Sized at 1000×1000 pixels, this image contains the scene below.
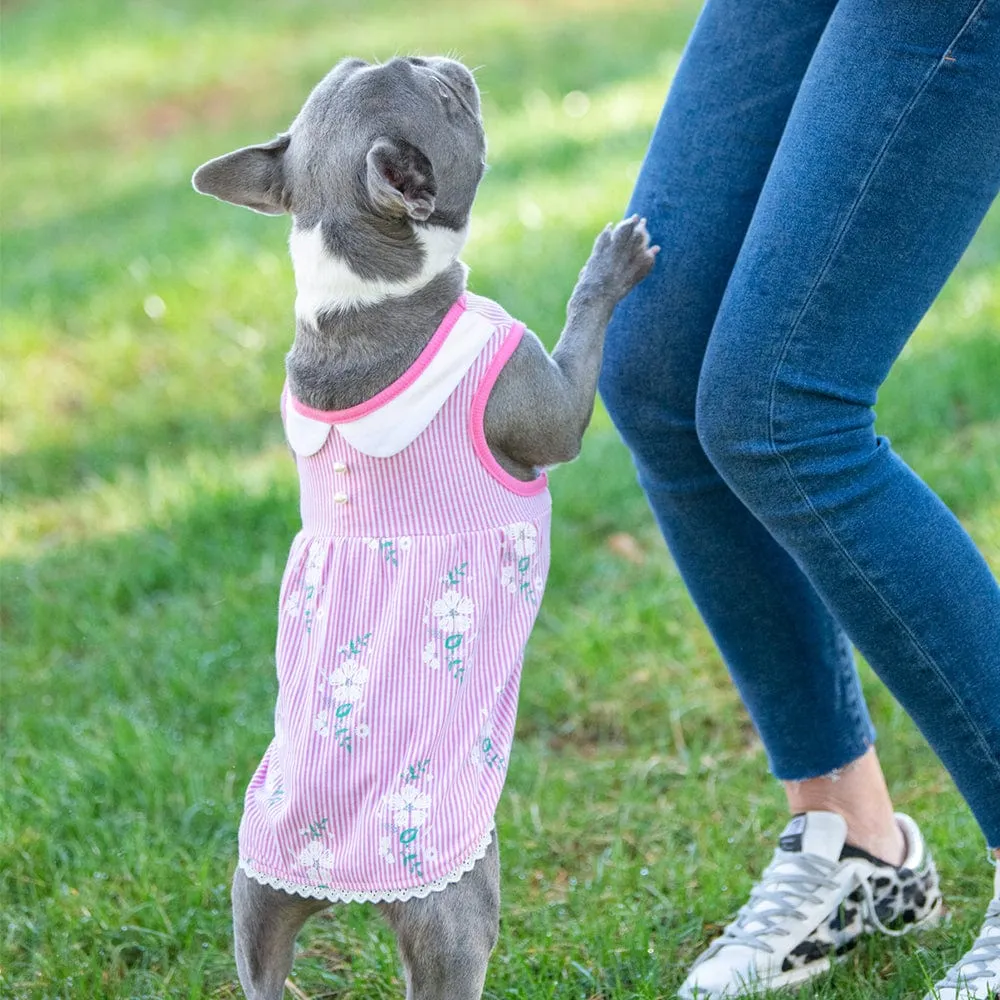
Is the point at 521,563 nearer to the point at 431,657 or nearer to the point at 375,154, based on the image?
the point at 431,657

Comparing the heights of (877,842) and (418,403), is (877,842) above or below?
below

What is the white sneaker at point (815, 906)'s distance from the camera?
2.59 m

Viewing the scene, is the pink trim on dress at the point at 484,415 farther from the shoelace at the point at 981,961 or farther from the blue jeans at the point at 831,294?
the shoelace at the point at 981,961

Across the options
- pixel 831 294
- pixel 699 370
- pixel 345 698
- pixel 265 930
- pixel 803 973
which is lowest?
pixel 803 973

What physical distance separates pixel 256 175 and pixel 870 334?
1015 mm

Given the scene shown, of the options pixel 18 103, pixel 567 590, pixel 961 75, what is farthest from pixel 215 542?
pixel 18 103

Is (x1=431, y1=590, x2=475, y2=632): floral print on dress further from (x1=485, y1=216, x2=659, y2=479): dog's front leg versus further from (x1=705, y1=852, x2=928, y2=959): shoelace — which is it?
(x1=705, y1=852, x2=928, y2=959): shoelace

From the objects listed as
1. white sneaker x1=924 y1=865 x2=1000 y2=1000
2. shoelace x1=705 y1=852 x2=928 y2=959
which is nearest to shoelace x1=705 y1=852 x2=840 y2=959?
shoelace x1=705 y1=852 x2=928 y2=959

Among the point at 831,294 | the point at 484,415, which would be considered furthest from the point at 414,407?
the point at 831,294

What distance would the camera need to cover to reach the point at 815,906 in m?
2.65

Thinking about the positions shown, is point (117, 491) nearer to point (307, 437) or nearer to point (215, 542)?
point (215, 542)

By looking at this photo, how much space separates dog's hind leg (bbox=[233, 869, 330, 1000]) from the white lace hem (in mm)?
17

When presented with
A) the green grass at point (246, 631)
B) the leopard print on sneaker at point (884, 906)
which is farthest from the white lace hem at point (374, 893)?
the leopard print on sneaker at point (884, 906)

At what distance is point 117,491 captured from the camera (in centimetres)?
522
